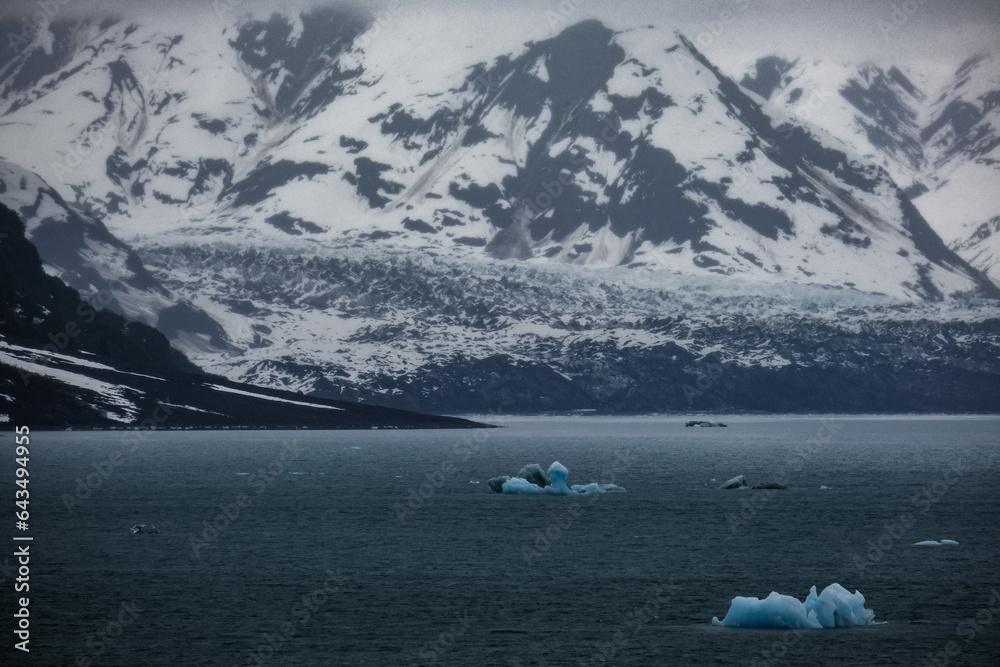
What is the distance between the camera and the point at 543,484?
136 m

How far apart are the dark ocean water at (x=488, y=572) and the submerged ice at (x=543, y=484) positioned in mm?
2505

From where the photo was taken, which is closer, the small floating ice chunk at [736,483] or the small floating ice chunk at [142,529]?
the small floating ice chunk at [142,529]

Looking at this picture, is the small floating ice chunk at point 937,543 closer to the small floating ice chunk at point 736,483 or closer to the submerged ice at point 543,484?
the submerged ice at point 543,484

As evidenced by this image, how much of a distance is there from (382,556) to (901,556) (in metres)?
29.8

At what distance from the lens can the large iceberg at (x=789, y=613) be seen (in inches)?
2442

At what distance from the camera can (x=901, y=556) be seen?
85.4 m

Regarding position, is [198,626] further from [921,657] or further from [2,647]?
[921,657]

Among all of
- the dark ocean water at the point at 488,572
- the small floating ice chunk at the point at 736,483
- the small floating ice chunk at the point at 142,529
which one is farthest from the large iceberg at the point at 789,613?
the small floating ice chunk at the point at 736,483

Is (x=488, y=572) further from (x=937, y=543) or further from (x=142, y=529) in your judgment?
(x=937, y=543)

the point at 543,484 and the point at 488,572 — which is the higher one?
the point at 488,572

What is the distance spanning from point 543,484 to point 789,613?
74282mm

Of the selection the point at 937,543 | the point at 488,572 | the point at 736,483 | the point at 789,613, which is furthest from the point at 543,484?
the point at 789,613

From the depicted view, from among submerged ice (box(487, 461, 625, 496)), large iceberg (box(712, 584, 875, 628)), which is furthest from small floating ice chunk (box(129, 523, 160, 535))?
large iceberg (box(712, 584, 875, 628))

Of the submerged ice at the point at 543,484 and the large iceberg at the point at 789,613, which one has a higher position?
the large iceberg at the point at 789,613
